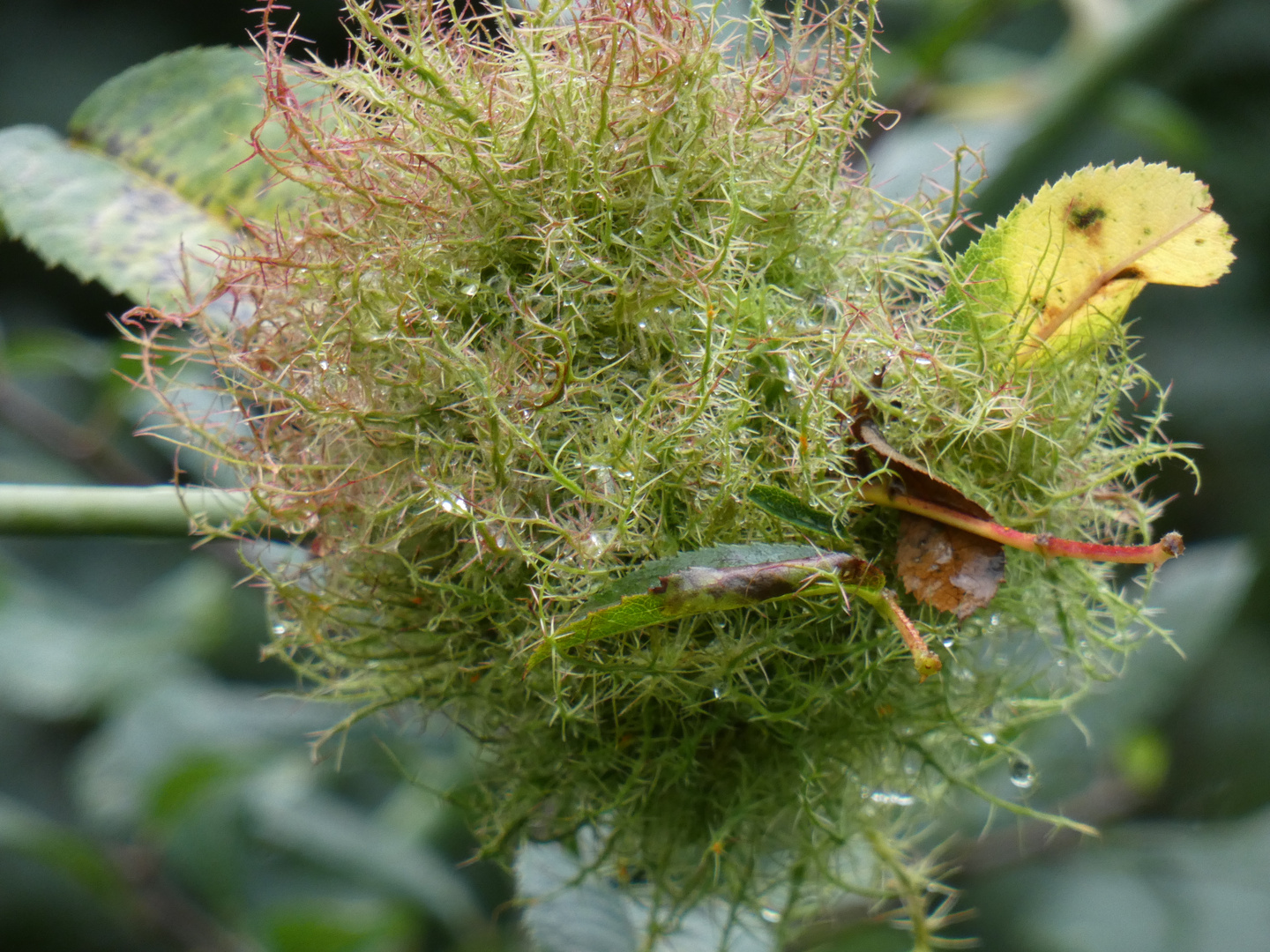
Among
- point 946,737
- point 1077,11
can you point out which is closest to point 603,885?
point 946,737

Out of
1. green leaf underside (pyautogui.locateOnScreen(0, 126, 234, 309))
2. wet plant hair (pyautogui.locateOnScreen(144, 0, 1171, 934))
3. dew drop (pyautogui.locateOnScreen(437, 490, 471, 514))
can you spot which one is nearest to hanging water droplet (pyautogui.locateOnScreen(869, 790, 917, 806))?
wet plant hair (pyautogui.locateOnScreen(144, 0, 1171, 934))

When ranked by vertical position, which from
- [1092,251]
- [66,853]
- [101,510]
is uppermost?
[1092,251]

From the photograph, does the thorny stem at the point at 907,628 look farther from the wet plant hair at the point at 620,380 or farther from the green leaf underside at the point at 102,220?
the green leaf underside at the point at 102,220

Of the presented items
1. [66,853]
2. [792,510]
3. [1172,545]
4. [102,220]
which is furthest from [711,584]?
[66,853]

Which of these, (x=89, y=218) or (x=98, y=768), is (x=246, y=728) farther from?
(x=89, y=218)

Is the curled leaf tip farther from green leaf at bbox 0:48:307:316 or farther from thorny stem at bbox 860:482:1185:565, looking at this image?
green leaf at bbox 0:48:307:316

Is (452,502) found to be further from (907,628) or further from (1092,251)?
(1092,251)
